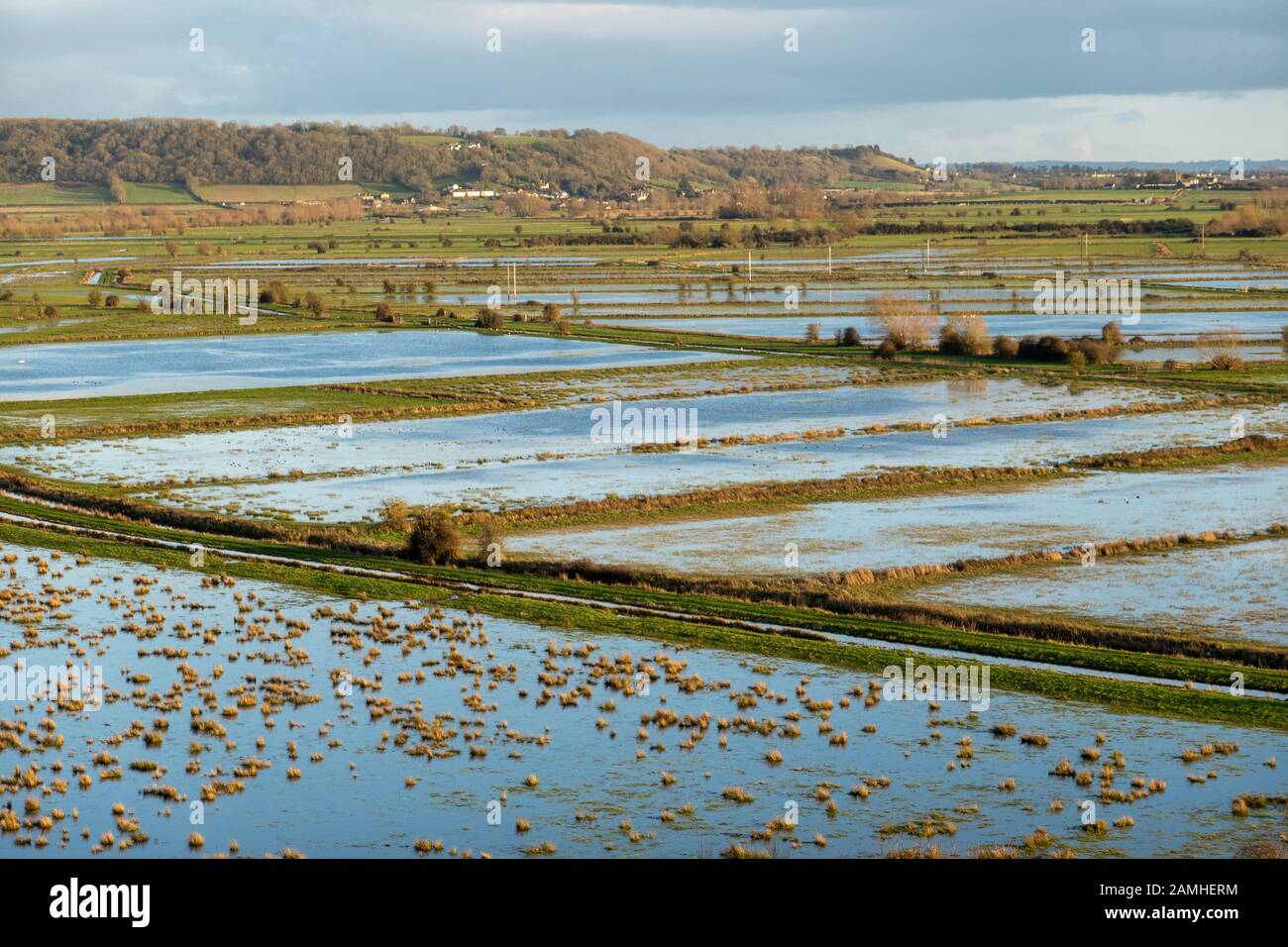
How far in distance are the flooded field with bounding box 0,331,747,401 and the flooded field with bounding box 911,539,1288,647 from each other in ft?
134

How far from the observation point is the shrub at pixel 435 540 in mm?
35500

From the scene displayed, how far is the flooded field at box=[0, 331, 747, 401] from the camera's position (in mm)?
69000

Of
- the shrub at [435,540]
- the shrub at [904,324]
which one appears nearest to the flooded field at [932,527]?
the shrub at [435,540]

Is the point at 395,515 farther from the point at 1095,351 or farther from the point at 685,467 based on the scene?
the point at 1095,351

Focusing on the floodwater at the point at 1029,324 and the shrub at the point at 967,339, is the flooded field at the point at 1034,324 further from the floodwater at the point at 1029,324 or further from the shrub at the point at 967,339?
the shrub at the point at 967,339

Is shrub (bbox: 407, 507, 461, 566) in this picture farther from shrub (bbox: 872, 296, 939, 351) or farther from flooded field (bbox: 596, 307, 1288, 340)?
flooded field (bbox: 596, 307, 1288, 340)

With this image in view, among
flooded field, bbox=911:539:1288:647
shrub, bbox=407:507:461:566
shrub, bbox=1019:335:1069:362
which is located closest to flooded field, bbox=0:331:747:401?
shrub, bbox=1019:335:1069:362

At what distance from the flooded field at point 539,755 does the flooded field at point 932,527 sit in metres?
6.71

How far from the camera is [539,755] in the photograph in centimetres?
2305

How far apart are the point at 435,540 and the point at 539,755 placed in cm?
1306

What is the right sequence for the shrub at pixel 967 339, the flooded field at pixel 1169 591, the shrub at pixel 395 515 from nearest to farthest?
the flooded field at pixel 1169 591, the shrub at pixel 395 515, the shrub at pixel 967 339

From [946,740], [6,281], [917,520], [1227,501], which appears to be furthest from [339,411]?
[6,281]

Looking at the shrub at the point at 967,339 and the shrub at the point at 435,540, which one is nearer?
the shrub at the point at 435,540
